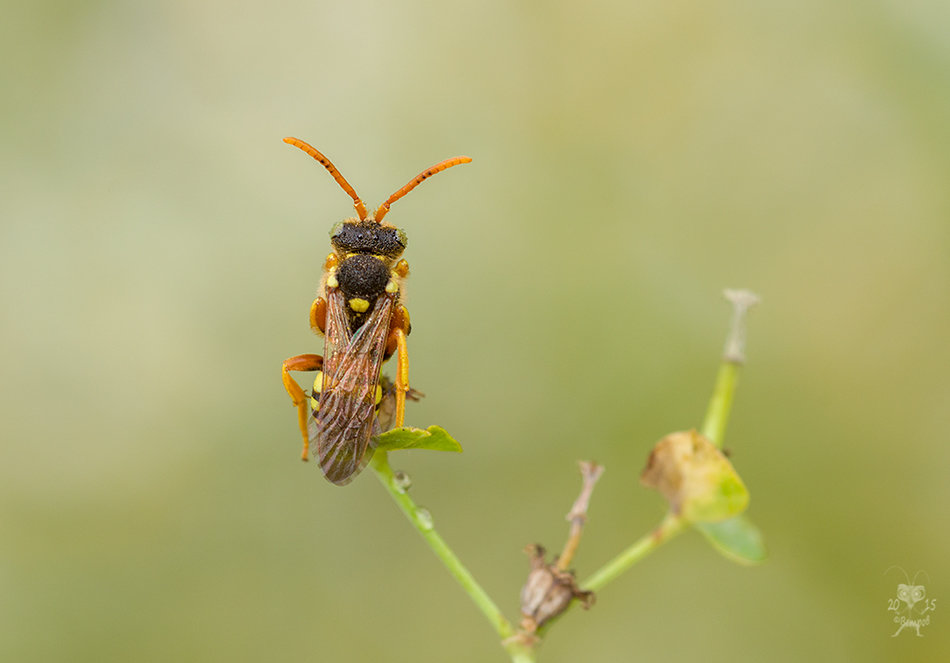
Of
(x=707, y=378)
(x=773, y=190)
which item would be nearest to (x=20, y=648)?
(x=707, y=378)

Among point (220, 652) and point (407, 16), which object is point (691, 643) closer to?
point (220, 652)

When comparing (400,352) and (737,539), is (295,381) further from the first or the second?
(737,539)

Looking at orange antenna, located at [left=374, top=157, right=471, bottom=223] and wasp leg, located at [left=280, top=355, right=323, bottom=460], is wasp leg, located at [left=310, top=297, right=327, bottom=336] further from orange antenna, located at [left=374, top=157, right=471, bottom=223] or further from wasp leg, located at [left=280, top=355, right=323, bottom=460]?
orange antenna, located at [left=374, top=157, right=471, bottom=223]

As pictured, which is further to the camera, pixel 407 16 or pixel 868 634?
pixel 407 16

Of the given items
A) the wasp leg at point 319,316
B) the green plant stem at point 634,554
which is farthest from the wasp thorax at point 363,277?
the green plant stem at point 634,554
